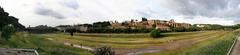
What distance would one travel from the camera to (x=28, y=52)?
133 feet

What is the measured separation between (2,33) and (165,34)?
7251 cm

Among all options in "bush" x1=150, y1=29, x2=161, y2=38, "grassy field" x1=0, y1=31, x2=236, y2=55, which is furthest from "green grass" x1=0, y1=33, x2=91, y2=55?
"bush" x1=150, y1=29, x2=161, y2=38

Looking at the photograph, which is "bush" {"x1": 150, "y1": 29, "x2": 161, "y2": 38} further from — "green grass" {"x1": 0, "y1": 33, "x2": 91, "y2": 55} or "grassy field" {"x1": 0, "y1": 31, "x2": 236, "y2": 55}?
"green grass" {"x1": 0, "y1": 33, "x2": 91, "y2": 55}

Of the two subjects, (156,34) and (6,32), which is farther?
(156,34)

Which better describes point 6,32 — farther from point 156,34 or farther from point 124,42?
point 156,34

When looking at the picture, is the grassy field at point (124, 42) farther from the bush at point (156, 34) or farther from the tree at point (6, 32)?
the bush at point (156, 34)

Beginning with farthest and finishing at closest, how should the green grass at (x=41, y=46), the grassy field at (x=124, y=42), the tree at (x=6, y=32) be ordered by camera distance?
the tree at (x=6, y=32), the grassy field at (x=124, y=42), the green grass at (x=41, y=46)

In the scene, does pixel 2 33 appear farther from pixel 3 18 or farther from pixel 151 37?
pixel 151 37

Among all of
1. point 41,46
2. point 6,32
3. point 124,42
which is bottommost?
point 124,42

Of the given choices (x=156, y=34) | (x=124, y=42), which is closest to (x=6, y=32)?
(x=124, y=42)

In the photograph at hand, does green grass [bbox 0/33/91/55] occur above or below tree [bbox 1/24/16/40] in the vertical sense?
below

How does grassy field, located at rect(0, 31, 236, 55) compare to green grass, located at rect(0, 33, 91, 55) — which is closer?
green grass, located at rect(0, 33, 91, 55)

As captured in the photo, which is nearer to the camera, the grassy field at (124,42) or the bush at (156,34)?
the grassy field at (124,42)

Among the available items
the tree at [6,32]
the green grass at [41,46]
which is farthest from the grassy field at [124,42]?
the tree at [6,32]
